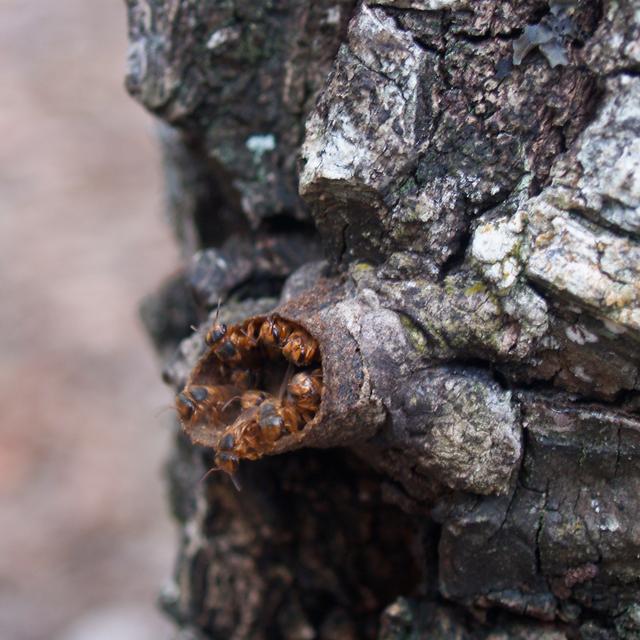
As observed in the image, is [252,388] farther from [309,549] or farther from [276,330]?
[309,549]

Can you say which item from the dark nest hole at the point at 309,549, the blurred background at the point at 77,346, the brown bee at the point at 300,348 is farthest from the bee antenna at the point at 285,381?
the blurred background at the point at 77,346

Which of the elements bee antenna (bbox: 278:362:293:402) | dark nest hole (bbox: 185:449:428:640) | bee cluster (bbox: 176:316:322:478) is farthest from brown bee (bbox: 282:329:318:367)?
dark nest hole (bbox: 185:449:428:640)

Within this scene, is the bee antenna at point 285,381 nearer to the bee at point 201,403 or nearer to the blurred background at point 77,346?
the bee at point 201,403

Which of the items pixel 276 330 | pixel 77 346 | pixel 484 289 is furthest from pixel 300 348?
pixel 77 346

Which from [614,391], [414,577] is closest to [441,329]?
[614,391]

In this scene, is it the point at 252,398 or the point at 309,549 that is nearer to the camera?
the point at 252,398

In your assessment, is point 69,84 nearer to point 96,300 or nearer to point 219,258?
point 96,300
